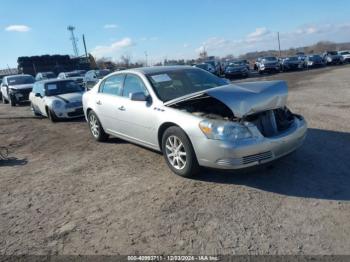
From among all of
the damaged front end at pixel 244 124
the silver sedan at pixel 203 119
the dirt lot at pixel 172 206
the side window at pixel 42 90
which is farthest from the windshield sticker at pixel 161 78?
the side window at pixel 42 90

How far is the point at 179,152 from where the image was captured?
4.99 meters

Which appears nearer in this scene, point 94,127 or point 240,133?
point 240,133

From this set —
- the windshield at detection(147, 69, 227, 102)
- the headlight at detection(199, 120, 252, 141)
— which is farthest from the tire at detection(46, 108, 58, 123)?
the headlight at detection(199, 120, 252, 141)

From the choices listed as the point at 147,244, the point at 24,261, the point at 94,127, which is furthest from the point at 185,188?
the point at 94,127

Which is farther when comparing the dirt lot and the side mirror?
the side mirror

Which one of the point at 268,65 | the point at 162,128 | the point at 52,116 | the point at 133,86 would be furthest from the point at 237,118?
the point at 268,65

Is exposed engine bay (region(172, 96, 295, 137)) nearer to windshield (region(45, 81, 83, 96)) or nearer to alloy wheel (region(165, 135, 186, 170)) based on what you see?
alloy wheel (region(165, 135, 186, 170))

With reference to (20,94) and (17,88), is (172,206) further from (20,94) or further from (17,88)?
(17,88)

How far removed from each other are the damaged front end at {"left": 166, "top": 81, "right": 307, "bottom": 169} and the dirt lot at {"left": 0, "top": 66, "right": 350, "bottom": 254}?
358mm

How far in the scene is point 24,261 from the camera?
132 inches

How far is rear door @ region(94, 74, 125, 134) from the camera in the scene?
6.56 meters

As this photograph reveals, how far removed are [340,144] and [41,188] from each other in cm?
500

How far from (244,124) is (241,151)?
0.38 m

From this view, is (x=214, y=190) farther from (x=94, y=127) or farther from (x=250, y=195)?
(x=94, y=127)
